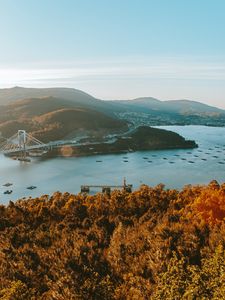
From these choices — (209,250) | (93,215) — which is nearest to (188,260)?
(209,250)

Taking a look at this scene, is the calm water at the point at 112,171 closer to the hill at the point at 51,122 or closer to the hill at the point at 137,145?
the hill at the point at 137,145

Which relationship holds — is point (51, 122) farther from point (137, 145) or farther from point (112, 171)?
point (112, 171)

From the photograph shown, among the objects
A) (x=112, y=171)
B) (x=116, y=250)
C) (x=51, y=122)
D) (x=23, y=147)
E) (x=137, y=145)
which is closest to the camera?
(x=116, y=250)

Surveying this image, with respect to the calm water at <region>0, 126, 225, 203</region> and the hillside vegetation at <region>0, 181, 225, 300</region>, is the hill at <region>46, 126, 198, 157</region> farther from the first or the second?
the hillside vegetation at <region>0, 181, 225, 300</region>

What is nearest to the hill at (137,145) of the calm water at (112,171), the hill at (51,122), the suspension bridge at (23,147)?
the suspension bridge at (23,147)

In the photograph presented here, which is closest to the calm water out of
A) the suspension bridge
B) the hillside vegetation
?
the suspension bridge

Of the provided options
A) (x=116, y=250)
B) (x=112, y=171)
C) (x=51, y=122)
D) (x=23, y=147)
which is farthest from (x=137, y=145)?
(x=116, y=250)
